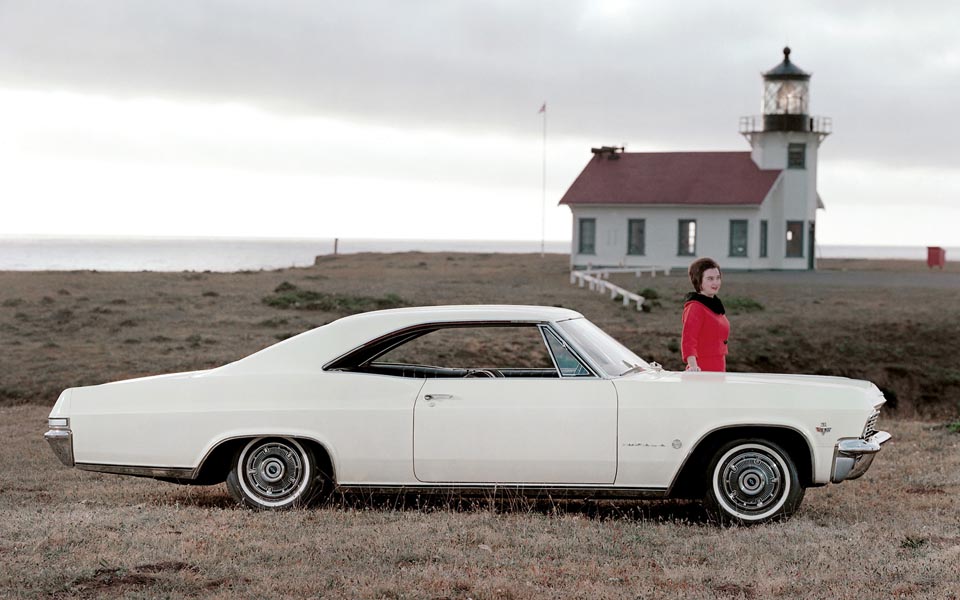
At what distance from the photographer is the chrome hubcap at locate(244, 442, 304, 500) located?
7492 mm

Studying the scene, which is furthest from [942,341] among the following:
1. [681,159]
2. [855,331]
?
[681,159]

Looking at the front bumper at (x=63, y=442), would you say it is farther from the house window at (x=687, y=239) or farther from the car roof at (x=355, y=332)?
the house window at (x=687, y=239)

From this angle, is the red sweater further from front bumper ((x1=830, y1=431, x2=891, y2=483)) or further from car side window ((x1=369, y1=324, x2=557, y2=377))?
car side window ((x1=369, y1=324, x2=557, y2=377))

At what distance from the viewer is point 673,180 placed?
50125mm

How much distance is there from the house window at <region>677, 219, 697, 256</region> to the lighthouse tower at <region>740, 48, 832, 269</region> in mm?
2932

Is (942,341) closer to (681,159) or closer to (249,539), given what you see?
(249,539)

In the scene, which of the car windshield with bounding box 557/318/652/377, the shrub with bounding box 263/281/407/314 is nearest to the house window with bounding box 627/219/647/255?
the shrub with bounding box 263/281/407/314

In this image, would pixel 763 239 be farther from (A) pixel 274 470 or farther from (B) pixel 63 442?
(B) pixel 63 442

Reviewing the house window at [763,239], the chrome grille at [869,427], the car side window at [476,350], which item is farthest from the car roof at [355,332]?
the house window at [763,239]

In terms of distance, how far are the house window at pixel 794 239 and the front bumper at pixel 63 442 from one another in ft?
148

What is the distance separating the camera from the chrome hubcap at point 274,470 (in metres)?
7.49

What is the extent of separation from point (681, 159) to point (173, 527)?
1831 inches

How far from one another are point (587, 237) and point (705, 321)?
140ft

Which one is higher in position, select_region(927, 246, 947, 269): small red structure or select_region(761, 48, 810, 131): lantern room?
select_region(761, 48, 810, 131): lantern room
